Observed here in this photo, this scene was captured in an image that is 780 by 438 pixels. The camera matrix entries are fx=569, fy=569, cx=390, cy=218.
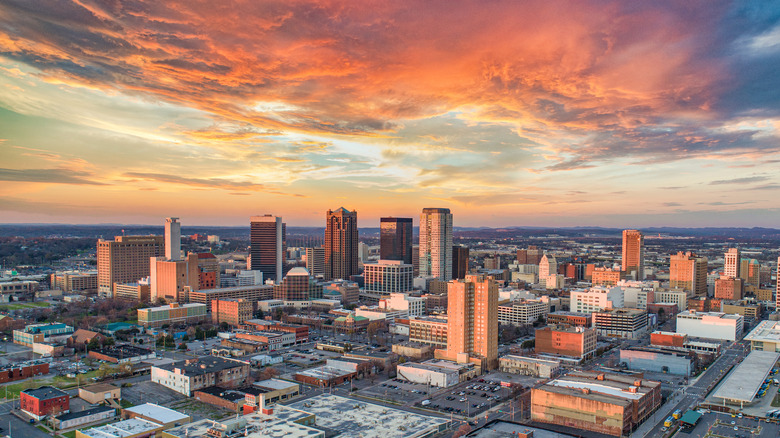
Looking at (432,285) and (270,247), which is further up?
(270,247)

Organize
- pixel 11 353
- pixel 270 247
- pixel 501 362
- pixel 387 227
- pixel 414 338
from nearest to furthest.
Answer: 1. pixel 501 362
2. pixel 11 353
3. pixel 414 338
4. pixel 270 247
5. pixel 387 227

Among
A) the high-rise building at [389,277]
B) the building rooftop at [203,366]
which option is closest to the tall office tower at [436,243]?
the high-rise building at [389,277]

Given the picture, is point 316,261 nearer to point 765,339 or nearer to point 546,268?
point 546,268

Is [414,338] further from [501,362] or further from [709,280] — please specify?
[709,280]

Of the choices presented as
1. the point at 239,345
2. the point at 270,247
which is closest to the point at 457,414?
the point at 239,345

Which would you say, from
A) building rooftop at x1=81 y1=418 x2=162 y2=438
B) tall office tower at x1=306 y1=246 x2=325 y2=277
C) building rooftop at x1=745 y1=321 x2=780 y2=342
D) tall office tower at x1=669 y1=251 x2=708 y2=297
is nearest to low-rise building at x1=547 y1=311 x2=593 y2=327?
building rooftop at x1=745 y1=321 x2=780 y2=342
